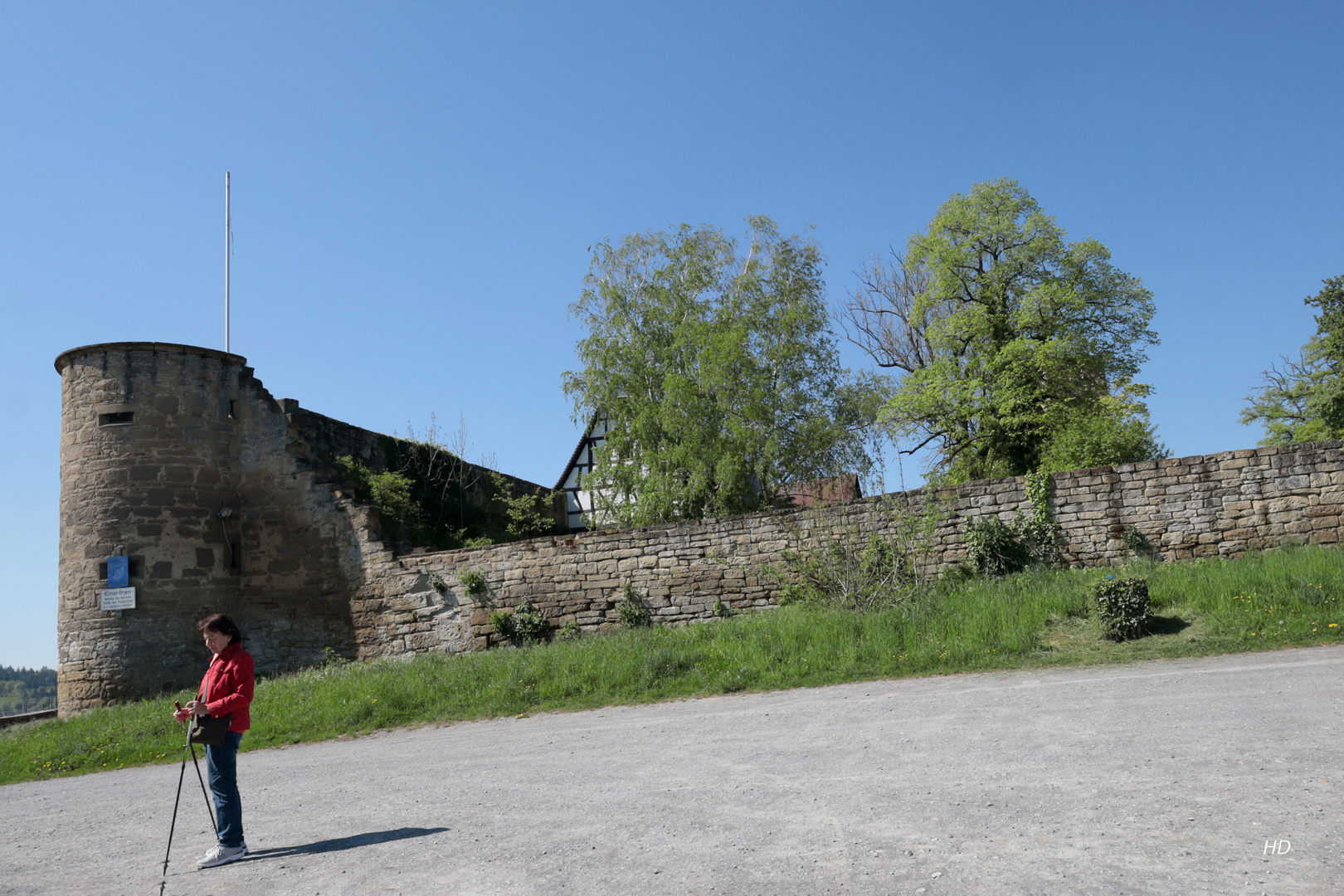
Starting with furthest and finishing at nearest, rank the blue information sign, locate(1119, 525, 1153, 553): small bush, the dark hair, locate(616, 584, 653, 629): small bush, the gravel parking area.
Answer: the blue information sign < locate(616, 584, 653, 629): small bush < locate(1119, 525, 1153, 553): small bush < the dark hair < the gravel parking area

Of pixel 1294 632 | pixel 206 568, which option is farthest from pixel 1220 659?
pixel 206 568

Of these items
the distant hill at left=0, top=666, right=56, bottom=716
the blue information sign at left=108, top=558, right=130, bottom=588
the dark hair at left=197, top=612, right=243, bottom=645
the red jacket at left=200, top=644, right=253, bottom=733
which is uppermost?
the blue information sign at left=108, top=558, right=130, bottom=588

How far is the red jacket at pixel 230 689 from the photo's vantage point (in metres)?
5.13

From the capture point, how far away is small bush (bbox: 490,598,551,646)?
577 inches

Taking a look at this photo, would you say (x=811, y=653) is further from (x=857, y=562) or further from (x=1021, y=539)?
(x=1021, y=539)

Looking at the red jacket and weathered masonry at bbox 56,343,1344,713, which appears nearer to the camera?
the red jacket

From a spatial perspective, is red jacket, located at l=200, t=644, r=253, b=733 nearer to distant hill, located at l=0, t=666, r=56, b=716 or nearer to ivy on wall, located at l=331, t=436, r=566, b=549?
ivy on wall, located at l=331, t=436, r=566, b=549

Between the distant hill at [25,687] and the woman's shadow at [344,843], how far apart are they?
9413 cm

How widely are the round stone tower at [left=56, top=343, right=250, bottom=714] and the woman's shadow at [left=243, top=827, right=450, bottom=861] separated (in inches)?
508

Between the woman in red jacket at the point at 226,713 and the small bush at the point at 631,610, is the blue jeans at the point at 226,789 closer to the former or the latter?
the woman in red jacket at the point at 226,713

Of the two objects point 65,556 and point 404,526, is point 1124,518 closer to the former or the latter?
point 404,526

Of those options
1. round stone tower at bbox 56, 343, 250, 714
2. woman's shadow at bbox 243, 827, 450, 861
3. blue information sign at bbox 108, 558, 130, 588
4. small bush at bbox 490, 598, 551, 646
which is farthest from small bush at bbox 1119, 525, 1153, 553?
blue information sign at bbox 108, 558, 130, 588

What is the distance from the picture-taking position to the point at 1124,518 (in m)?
12.7

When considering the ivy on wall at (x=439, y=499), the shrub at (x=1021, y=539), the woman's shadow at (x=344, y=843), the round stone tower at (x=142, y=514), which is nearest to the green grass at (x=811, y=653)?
the shrub at (x=1021, y=539)
